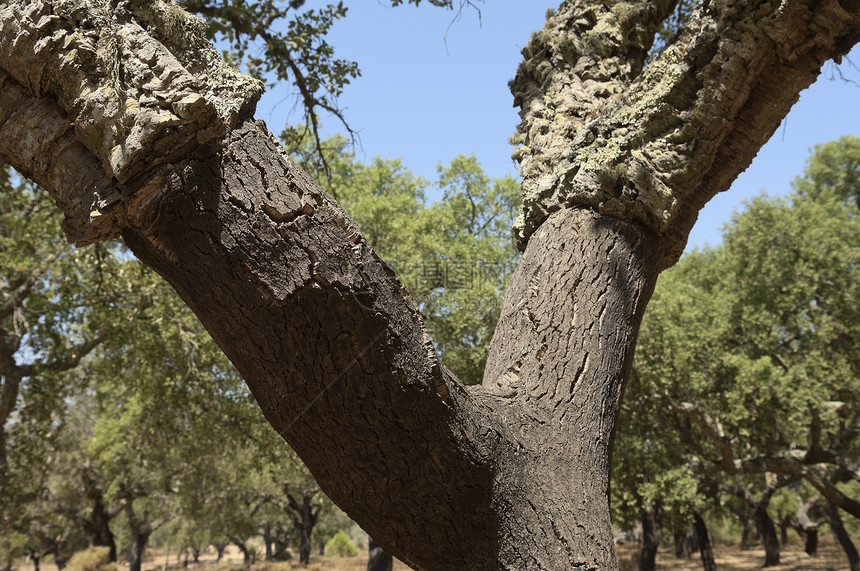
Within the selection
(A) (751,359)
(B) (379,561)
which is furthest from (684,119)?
(A) (751,359)

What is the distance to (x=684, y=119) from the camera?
2566mm

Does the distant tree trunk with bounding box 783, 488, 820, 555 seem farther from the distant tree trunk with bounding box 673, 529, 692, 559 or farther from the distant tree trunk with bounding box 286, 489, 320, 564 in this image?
the distant tree trunk with bounding box 286, 489, 320, 564

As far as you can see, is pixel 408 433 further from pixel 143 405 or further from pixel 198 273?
pixel 143 405

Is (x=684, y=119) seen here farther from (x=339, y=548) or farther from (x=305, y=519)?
(x=339, y=548)

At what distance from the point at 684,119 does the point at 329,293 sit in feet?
6.06

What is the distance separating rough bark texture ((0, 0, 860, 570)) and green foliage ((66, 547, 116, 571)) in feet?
76.7

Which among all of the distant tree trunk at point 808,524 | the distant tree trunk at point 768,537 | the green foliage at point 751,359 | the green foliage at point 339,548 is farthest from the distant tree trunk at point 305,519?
the distant tree trunk at point 808,524

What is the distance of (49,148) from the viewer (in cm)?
167

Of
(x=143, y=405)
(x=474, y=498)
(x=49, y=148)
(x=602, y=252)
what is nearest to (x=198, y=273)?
(x=49, y=148)

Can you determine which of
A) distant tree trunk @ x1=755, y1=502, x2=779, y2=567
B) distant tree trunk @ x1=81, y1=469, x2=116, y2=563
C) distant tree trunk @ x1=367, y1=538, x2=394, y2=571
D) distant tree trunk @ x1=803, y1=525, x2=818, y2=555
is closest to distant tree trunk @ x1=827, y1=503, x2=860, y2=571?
distant tree trunk @ x1=755, y1=502, x2=779, y2=567

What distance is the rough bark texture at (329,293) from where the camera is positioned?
5.25 feet

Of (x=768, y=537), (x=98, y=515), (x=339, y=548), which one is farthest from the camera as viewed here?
(x=339, y=548)

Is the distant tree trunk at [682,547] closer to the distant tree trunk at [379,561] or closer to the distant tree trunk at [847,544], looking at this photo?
the distant tree trunk at [847,544]

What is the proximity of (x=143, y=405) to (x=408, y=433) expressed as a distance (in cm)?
→ 1320
